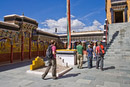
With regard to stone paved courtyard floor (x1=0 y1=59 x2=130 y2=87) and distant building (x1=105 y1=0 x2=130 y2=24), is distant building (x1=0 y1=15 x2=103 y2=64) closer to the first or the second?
stone paved courtyard floor (x1=0 y1=59 x2=130 y2=87)

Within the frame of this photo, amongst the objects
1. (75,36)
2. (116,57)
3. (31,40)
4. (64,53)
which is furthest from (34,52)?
(116,57)

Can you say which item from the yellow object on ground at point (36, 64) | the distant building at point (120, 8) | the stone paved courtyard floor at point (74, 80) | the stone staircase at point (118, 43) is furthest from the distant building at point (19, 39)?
the distant building at point (120, 8)

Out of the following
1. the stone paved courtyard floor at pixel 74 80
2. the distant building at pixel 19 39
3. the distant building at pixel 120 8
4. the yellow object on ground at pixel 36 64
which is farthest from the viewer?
the distant building at pixel 120 8

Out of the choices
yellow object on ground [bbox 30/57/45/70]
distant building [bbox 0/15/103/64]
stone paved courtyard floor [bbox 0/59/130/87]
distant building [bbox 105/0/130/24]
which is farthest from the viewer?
distant building [bbox 105/0/130/24]

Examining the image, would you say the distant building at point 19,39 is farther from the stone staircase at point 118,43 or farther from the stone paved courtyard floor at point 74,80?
the stone staircase at point 118,43

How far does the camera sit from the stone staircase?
875cm

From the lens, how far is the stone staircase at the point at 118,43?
28.7 feet

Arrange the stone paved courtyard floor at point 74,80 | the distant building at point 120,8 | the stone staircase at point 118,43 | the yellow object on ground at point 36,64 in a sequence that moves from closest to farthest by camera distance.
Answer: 1. the stone paved courtyard floor at point 74,80
2. the yellow object on ground at point 36,64
3. the stone staircase at point 118,43
4. the distant building at point 120,8

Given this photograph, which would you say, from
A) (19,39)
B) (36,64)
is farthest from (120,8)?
(36,64)

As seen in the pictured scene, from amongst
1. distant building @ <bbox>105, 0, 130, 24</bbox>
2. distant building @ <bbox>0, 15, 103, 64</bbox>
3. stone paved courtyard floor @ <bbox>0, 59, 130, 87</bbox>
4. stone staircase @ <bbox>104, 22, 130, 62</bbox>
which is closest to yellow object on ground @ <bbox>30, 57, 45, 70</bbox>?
stone paved courtyard floor @ <bbox>0, 59, 130, 87</bbox>

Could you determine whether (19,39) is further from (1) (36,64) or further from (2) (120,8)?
(2) (120,8)

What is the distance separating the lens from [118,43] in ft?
34.1

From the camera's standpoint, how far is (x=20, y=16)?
11055 mm

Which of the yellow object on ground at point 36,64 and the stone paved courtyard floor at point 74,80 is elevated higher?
the yellow object on ground at point 36,64
